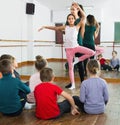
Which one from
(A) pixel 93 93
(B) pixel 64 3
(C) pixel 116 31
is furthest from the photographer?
(C) pixel 116 31

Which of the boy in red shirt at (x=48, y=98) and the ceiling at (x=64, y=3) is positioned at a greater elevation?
the ceiling at (x=64, y=3)

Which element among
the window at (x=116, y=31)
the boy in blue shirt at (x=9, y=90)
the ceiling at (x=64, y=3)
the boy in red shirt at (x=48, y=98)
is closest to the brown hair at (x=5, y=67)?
the boy in blue shirt at (x=9, y=90)

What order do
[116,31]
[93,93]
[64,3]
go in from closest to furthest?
[93,93] < [64,3] < [116,31]

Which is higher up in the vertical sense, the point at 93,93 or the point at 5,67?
the point at 5,67

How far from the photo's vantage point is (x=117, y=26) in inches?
437

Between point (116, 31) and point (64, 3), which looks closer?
point (64, 3)

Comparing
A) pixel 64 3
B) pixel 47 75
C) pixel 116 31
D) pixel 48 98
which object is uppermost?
pixel 64 3

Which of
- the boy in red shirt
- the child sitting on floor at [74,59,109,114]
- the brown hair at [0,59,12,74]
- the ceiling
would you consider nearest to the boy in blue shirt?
the brown hair at [0,59,12,74]

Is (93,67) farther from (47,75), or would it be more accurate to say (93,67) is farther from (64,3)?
(64,3)

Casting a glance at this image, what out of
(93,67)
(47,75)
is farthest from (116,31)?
(47,75)

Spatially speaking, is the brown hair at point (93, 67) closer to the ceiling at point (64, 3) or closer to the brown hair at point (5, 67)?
the brown hair at point (5, 67)

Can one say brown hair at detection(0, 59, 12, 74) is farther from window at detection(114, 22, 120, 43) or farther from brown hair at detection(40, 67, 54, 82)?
window at detection(114, 22, 120, 43)

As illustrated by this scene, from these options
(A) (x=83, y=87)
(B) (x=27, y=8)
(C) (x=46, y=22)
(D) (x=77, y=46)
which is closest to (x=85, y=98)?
(A) (x=83, y=87)

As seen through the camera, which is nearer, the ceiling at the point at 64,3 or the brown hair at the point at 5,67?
the brown hair at the point at 5,67
